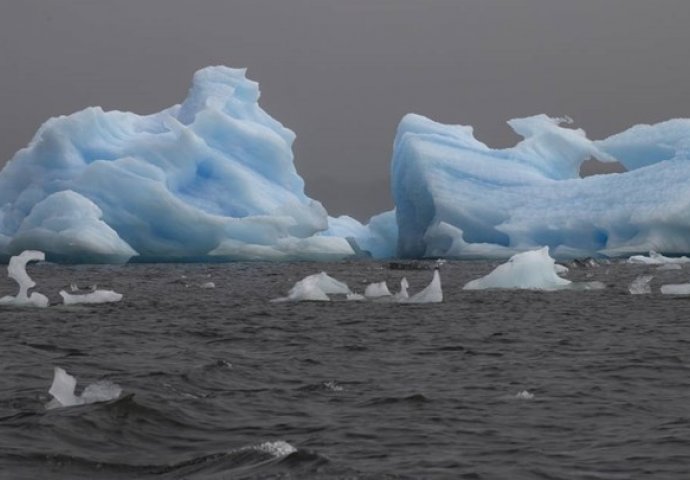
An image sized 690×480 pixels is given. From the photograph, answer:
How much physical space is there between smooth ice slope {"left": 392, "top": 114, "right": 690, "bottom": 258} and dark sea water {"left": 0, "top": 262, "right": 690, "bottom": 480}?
23.7 m

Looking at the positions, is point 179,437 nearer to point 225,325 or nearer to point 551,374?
point 551,374

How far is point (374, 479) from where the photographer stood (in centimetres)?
673

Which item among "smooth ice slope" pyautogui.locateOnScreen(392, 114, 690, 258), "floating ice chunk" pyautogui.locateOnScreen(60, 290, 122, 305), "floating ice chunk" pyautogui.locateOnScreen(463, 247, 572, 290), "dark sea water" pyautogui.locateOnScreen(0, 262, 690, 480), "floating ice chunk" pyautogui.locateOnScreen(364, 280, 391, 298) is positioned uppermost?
"smooth ice slope" pyautogui.locateOnScreen(392, 114, 690, 258)

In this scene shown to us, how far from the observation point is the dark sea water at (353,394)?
7.29m

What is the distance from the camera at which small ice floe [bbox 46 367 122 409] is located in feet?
30.4

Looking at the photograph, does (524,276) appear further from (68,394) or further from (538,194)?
(538,194)

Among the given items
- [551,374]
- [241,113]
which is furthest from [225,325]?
[241,113]

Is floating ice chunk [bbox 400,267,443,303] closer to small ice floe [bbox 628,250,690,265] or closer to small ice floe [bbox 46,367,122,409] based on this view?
small ice floe [bbox 46,367,122,409]

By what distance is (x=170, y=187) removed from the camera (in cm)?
4269

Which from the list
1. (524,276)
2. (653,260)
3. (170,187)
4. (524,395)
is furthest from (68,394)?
(170,187)

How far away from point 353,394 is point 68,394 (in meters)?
2.44

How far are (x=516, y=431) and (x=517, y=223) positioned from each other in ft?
117

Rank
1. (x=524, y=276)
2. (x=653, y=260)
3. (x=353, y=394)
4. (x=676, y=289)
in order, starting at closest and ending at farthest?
1. (x=353, y=394)
2. (x=676, y=289)
3. (x=524, y=276)
4. (x=653, y=260)

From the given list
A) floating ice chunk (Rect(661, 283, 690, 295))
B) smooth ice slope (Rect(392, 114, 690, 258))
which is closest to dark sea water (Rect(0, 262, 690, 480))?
floating ice chunk (Rect(661, 283, 690, 295))
